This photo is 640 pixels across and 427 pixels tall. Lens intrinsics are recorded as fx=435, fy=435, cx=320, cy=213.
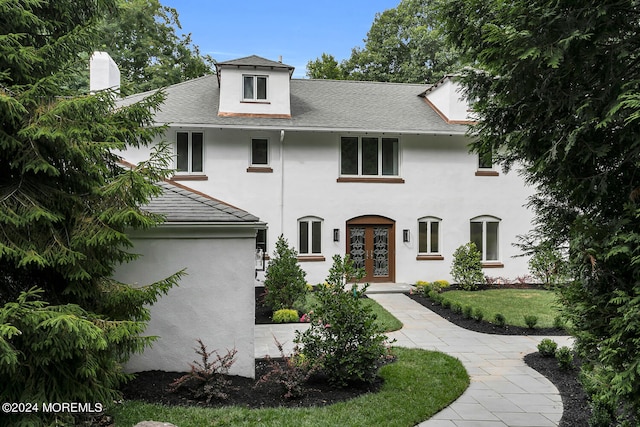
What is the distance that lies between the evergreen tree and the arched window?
12311 mm

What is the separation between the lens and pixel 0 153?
471 cm

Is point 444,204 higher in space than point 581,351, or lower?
higher

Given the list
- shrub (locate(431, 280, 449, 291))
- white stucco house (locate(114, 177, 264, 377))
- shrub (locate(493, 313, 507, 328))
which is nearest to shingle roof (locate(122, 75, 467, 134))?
shrub (locate(431, 280, 449, 291))

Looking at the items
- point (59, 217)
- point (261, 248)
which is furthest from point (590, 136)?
point (261, 248)

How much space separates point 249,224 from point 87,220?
7.21ft

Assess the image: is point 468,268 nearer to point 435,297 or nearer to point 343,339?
point 435,297

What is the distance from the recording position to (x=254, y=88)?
51.1 feet

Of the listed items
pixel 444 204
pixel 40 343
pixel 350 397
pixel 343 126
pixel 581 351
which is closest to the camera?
pixel 40 343

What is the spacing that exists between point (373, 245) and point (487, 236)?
180 inches

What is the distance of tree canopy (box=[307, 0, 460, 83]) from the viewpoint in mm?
28453

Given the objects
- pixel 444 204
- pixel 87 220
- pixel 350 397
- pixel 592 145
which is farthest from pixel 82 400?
pixel 444 204

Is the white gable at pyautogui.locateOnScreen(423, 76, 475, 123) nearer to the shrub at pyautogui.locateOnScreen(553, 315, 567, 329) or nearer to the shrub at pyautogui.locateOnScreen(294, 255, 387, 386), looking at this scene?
the shrub at pyautogui.locateOnScreen(553, 315, 567, 329)

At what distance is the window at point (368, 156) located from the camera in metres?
15.9

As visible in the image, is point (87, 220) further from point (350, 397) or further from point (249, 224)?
point (350, 397)
